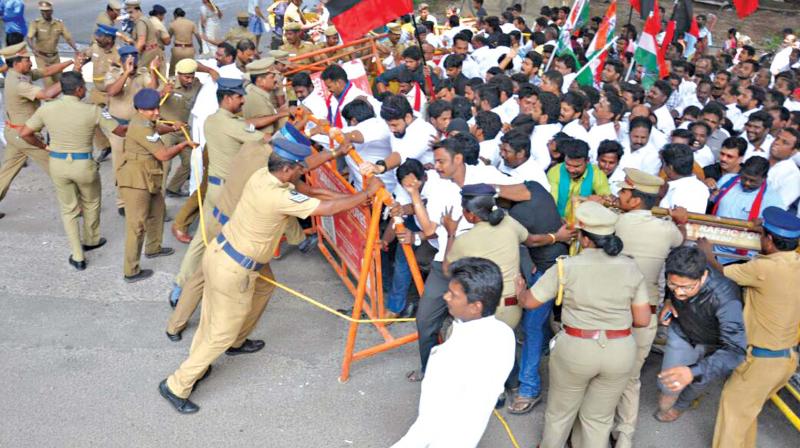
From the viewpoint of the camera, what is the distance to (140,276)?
7.09 metres

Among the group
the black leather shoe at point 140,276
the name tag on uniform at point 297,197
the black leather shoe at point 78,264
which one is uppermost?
the name tag on uniform at point 297,197

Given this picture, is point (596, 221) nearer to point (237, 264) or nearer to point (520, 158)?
point (520, 158)

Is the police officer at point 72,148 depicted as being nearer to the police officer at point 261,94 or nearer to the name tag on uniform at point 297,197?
the police officer at point 261,94

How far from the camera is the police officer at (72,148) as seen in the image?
6.91m

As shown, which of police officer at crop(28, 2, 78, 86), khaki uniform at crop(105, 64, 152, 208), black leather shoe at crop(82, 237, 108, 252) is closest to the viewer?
black leather shoe at crop(82, 237, 108, 252)

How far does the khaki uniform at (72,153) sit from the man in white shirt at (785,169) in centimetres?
626

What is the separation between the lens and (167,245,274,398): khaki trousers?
5.04 m

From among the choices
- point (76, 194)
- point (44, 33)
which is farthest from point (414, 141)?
point (44, 33)

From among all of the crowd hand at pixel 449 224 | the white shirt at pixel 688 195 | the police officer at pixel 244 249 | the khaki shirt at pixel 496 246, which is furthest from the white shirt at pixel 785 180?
the police officer at pixel 244 249

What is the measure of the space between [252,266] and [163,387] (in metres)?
1.14

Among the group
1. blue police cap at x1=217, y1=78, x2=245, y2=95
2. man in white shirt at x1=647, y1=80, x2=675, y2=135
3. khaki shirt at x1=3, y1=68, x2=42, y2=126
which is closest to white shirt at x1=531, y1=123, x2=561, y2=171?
man in white shirt at x1=647, y1=80, x2=675, y2=135

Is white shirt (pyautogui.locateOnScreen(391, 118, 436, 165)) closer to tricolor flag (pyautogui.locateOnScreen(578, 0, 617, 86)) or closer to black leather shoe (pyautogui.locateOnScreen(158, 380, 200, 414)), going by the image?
black leather shoe (pyautogui.locateOnScreen(158, 380, 200, 414))

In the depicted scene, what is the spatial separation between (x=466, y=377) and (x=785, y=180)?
173 inches

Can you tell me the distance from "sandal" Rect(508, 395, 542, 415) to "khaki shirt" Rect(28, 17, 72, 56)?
10526 millimetres
